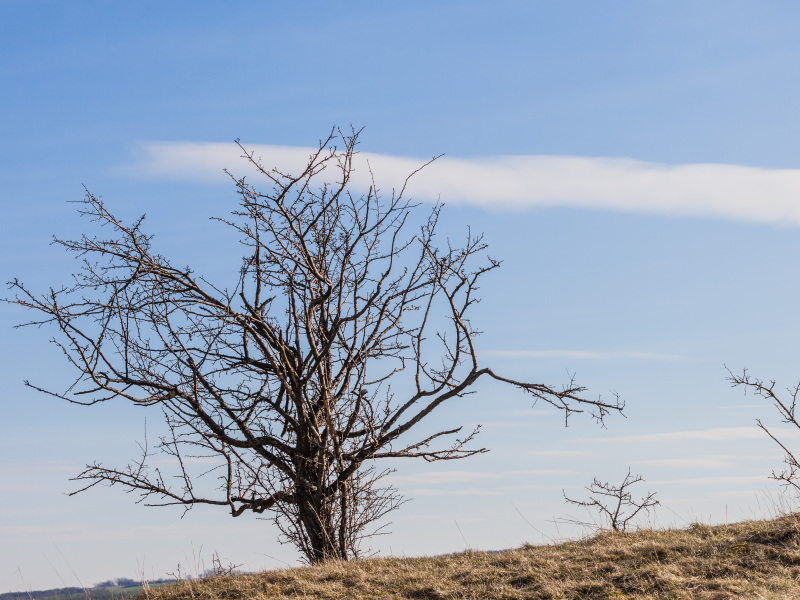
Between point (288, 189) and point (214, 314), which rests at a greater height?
point (288, 189)

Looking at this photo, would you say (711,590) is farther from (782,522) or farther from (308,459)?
(308,459)

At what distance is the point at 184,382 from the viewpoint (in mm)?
11039

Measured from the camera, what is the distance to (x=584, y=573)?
8.29 meters

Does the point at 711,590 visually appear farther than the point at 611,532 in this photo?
No

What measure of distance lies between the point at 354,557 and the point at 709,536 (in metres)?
5.02

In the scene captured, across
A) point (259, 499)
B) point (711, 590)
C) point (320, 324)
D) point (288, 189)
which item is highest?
point (288, 189)

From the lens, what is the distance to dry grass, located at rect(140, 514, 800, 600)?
764 centimetres

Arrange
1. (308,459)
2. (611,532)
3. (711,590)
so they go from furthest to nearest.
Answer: (308,459), (611,532), (711,590)

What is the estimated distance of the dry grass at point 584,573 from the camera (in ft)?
25.1

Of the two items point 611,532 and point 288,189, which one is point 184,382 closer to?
point 288,189

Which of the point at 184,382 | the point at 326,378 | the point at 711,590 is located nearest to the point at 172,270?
the point at 184,382

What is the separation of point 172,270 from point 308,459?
134 inches

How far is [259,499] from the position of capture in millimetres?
11203

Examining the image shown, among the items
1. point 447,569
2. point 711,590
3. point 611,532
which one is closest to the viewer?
point 711,590
